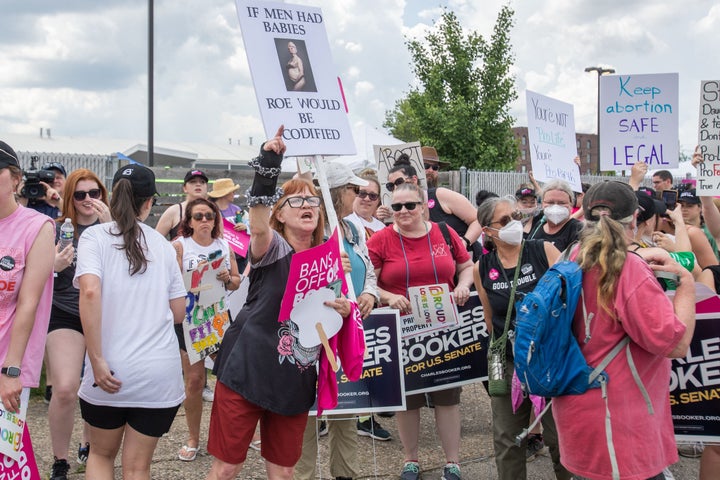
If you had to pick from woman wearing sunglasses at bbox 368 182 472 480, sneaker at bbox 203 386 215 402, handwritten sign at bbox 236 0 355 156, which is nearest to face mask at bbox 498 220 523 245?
woman wearing sunglasses at bbox 368 182 472 480

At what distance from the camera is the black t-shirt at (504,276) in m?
4.60

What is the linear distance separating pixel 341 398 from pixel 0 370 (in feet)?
7.73

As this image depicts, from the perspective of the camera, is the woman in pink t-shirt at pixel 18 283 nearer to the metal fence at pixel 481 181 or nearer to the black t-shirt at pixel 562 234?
the black t-shirt at pixel 562 234

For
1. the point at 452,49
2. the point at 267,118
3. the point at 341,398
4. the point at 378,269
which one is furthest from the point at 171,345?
the point at 452,49

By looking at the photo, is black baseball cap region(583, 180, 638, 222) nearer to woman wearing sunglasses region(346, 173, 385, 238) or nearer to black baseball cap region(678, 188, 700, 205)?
woman wearing sunglasses region(346, 173, 385, 238)

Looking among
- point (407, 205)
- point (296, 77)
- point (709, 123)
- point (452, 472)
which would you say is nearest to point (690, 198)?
point (709, 123)

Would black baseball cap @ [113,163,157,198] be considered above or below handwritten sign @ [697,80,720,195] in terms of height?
below

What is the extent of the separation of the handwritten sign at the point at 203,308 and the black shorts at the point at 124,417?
1.75 meters

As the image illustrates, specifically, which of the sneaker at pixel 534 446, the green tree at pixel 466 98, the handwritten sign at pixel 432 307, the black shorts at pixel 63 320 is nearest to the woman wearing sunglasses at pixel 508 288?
the handwritten sign at pixel 432 307

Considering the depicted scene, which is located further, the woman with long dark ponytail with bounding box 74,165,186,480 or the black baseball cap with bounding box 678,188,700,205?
the black baseball cap with bounding box 678,188,700,205

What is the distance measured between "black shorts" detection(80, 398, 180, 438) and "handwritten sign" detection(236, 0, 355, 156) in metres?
1.49

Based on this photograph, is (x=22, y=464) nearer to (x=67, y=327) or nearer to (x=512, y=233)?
(x=67, y=327)

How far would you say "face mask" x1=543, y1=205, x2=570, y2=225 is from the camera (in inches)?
224

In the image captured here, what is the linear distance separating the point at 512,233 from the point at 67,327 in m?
2.86
